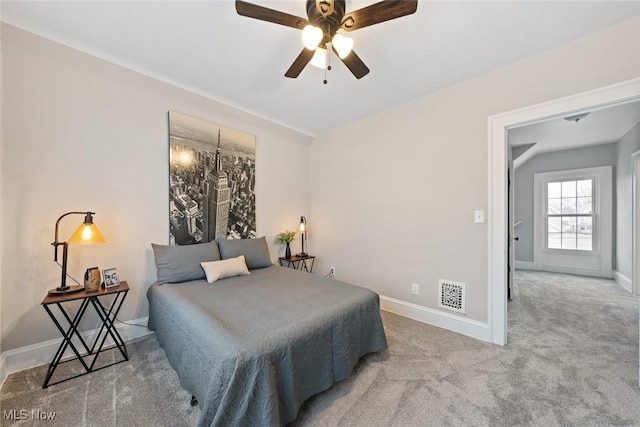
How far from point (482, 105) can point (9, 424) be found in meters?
4.14

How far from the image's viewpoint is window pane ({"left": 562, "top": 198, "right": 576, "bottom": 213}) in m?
4.81

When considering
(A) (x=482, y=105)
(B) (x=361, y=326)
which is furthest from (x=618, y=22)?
(B) (x=361, y=326)

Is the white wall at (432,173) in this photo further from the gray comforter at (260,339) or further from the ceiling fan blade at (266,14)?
the ceiling fan blade at (266,14)

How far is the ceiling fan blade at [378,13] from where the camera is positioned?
1.30m

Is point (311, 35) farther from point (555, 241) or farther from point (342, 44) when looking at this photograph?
point (555, 241)

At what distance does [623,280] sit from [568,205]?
5.15 feet

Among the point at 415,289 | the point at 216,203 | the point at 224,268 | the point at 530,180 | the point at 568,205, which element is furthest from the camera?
the point at 530,180

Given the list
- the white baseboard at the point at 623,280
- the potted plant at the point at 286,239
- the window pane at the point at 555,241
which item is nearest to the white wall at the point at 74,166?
the potted plant at the point at 286,239

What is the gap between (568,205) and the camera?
4.87m

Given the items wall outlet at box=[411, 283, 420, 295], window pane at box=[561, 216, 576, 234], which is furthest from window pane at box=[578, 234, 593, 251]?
wall outlet at box=[411, 283, 420, 295]

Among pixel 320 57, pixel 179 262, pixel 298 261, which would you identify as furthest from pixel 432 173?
pixel 179 262

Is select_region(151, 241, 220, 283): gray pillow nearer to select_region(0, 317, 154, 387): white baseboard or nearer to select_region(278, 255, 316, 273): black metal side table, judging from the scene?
select_region(0, 317, 154, 387): white baseboard

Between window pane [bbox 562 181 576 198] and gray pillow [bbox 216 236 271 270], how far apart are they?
6.00 m

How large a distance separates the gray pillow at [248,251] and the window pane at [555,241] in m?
5.79
